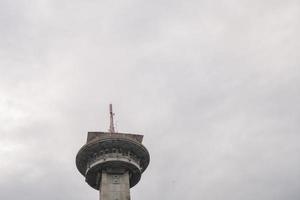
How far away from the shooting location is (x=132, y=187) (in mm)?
70062

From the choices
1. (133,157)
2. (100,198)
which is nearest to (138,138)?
(133,157)

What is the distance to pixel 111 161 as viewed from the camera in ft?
212

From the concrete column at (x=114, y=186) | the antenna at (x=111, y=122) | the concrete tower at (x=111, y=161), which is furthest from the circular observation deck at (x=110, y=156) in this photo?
the antenna at (x=111, y=122)

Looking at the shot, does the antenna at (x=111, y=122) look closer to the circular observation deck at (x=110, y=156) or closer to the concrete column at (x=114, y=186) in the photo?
the circular observation deck at (x=110, y=156)

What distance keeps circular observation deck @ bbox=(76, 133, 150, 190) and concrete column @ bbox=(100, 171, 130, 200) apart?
0.79 meters

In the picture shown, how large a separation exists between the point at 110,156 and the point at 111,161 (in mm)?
944

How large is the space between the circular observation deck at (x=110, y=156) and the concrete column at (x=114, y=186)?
0.79 metres

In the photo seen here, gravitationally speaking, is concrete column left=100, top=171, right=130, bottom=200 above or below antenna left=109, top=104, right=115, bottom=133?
below

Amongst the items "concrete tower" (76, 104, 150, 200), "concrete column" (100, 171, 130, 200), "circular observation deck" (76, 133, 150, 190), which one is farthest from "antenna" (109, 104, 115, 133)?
"concrete column" (100, 171, 130, 200)

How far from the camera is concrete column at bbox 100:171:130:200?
62031mm

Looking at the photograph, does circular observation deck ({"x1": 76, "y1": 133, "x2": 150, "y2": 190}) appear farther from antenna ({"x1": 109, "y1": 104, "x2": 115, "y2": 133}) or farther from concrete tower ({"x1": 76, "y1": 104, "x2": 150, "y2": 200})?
antenna ({"x1": 109, "y1": 104, "x2": 115, "y2": 133})

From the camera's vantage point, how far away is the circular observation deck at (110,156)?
6519cm

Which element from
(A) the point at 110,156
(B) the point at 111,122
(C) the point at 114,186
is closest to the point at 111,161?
(A) the point at 110,156

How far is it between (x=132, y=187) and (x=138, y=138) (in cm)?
811
